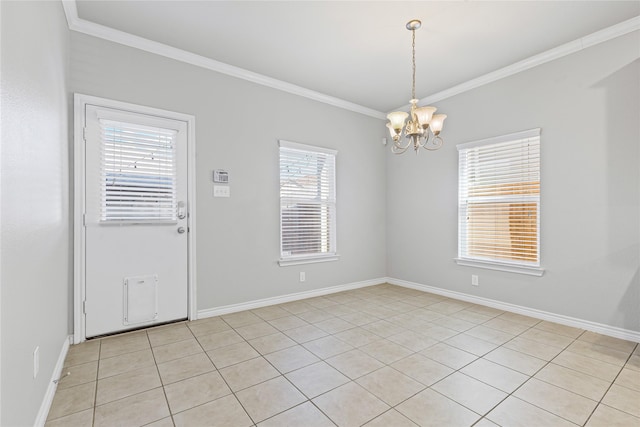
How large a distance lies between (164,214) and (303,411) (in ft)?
7.38

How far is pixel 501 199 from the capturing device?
3.61 meters

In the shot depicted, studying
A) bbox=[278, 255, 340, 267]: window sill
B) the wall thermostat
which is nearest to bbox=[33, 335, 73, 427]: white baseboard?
the wall thermostat

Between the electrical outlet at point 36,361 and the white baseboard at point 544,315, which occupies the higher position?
the electrical outlet at point 36,361

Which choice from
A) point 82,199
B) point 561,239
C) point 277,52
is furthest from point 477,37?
point 82,199

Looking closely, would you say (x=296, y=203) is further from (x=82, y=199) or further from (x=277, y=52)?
(x=82, y=199)

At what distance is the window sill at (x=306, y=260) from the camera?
12.8 ft

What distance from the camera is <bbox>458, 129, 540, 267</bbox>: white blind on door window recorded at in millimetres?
3361

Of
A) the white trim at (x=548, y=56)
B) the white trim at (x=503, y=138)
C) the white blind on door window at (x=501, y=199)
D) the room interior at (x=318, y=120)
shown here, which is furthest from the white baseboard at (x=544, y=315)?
the white trim at (x=548, y=56)

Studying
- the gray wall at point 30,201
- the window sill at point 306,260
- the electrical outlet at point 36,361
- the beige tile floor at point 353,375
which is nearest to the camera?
the gray wall at point 30,201

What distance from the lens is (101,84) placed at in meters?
2.79

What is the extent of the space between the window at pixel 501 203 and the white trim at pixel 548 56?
0.71 meters

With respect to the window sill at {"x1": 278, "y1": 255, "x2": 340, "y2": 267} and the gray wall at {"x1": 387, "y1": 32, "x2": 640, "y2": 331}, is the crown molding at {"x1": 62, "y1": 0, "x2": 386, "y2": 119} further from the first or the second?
the window sill at {"x1": 278, "y1": 255, "x2": 340, "y2": 267}

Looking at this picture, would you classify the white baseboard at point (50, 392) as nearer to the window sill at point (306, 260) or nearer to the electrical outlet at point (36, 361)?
the electrical outlet at point (36, 361)

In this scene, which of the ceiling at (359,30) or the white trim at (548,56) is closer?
the ceiling at (359,30)
